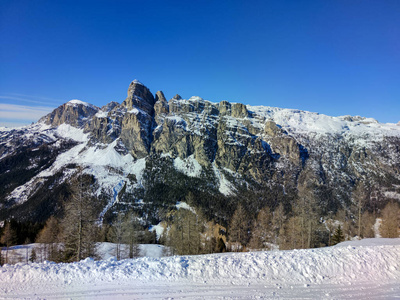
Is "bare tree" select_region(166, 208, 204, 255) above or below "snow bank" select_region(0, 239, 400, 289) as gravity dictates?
below

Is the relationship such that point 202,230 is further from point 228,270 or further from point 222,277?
point 222,277

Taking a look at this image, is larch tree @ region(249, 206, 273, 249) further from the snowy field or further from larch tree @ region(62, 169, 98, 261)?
larch tree @ region(62, 169, 98, 261)

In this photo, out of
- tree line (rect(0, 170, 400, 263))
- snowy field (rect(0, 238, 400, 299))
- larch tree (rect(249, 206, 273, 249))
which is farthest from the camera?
larch tree (rect(249, 206, 273, 249))

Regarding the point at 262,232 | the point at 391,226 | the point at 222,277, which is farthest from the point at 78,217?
the point at 391,226

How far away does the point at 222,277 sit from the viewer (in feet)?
42.0

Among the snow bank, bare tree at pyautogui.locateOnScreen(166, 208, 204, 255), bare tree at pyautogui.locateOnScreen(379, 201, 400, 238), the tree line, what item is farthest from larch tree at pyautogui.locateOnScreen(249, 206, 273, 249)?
the snow bank

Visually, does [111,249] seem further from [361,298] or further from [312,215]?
[361,298]

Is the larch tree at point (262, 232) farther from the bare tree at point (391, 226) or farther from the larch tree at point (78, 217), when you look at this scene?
the larch tree at point (78, 217)

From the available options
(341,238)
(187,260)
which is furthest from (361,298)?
(341,238)

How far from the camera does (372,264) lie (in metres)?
13.9

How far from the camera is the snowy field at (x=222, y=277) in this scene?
36.3ft

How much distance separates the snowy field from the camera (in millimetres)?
11062

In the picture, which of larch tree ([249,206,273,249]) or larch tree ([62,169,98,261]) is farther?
larch tree ([249,206,273,249])

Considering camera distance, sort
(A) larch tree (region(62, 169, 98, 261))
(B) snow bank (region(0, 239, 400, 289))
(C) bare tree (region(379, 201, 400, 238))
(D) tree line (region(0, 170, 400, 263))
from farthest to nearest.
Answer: (C) bare tree (region(379, 201, 400, 238)), (D) tree line (region(0, 170, 400, 263)), (A) larch tree (region(62, 169, 98, 261)), (B) snow bank (region(0, 239, 400, 289))
